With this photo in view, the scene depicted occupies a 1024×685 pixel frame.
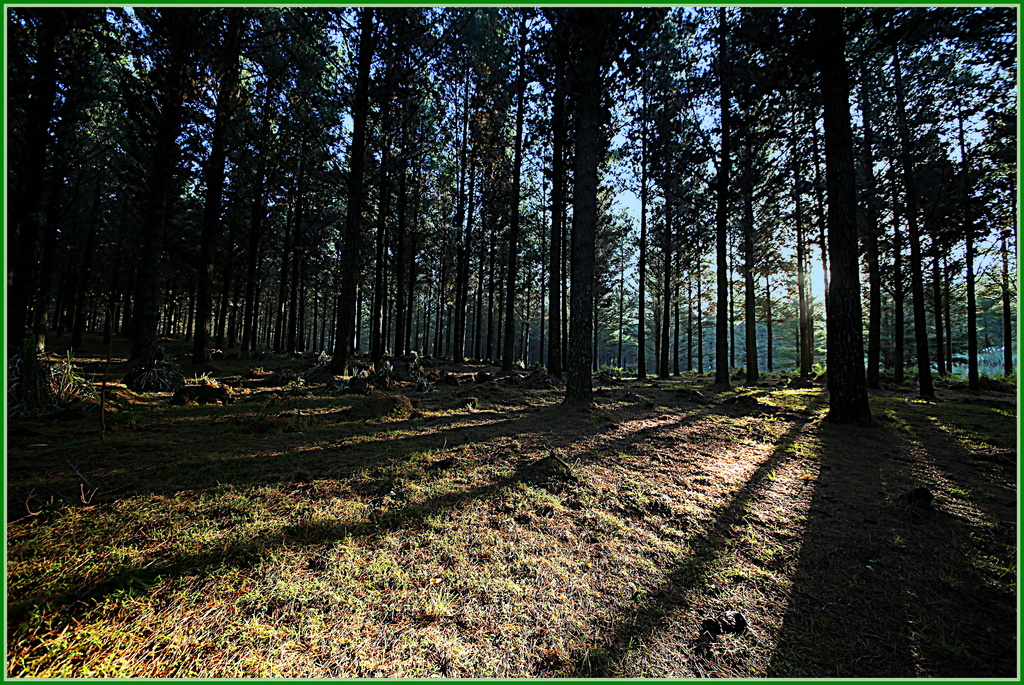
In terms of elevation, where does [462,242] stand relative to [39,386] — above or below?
above

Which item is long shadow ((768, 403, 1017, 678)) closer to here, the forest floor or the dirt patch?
the forest floor

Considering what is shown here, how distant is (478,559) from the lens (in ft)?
7.29

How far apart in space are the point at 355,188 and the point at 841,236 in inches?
458

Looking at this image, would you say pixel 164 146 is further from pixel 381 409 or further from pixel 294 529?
pixel 294 529

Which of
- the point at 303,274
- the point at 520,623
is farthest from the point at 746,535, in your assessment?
the point at 303,274

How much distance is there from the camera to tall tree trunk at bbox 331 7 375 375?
9352 mm

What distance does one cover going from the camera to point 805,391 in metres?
12.5

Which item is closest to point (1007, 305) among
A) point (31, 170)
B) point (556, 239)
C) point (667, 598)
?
point (556, 239)

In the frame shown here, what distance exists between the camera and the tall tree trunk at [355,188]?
9352mm

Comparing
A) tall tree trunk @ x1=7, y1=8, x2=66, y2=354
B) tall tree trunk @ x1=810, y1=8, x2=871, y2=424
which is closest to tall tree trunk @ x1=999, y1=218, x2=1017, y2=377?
tall tree trunk @ x1=810, y1=8, x2=871, y2=424

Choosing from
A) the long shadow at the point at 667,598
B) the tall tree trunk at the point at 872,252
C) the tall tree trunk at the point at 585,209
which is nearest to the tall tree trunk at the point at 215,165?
the tall tree trunk at the point at 585,209

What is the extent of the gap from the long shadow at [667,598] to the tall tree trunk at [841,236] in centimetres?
543

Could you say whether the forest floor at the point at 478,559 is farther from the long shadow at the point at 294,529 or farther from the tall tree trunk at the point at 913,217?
the tall tree trunk at the point at 913,217

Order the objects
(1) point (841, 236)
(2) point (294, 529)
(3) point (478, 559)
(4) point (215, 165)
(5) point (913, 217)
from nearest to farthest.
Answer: (3) point (478, 559)
(2) point (294, 529)
(1) point (841, 236)
(4) point (215, 165)
(5) point (913, 217)
